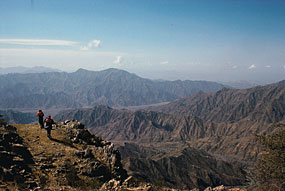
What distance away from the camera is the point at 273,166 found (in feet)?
69.4

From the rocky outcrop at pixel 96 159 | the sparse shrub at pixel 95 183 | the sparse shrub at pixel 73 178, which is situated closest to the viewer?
the sparse shrub at pixel 73 178

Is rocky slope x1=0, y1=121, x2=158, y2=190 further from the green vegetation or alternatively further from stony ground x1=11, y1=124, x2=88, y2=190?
the green vegetation

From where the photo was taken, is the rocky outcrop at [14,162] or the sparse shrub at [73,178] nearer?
the rocky outcrop at [14,162]

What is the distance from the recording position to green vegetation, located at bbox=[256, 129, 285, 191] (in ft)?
66.8

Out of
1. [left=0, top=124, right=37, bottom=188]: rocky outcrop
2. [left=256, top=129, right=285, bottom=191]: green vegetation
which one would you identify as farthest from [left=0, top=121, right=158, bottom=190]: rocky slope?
[left=256, top=129, right=285, bottom=191]: green vegetation

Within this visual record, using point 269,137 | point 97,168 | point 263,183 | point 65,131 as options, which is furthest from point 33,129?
point 269,137

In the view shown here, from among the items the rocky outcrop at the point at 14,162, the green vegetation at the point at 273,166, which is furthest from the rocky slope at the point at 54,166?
the green vegetation at the point at 273,166

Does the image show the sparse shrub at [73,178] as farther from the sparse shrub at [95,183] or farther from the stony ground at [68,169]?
the sparse shrub at [95,183]

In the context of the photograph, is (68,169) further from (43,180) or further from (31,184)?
(31,184)

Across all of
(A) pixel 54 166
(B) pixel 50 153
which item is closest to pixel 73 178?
(A) pixel 54 166

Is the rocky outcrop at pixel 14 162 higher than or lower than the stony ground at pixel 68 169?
higher

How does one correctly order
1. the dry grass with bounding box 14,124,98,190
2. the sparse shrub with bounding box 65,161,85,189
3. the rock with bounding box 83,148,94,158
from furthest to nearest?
the rock with bounding box 83,148,94,158 < the sparse shrub with bounding box 65,161,85,189 < the dry grass with bounding box 14,124,98,190

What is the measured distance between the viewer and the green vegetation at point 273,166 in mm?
20358

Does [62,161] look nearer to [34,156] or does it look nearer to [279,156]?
[34,156]
